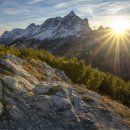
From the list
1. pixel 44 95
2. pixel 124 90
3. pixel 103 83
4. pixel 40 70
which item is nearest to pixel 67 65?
pixel 103 83

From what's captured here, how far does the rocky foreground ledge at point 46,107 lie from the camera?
1174 inches

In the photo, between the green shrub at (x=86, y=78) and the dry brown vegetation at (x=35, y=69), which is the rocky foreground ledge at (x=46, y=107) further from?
the green shrub at (x=86, y=78)

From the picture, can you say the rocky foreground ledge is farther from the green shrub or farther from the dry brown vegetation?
the green shrub

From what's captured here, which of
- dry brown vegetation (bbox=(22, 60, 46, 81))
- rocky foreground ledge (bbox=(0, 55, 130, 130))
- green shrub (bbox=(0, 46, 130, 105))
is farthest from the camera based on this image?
green shrub (bbox=(0, 46, 130, 105))

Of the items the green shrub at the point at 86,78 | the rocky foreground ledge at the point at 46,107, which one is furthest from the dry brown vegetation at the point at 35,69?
the green shrub at the point at 86,78

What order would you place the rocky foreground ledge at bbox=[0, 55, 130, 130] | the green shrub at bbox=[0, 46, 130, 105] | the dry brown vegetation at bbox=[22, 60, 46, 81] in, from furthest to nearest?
1. the green shrub at bbox=[0, 46, 130, 105]
2. the dry brown vegetation at bbox=[22, 60, 46, 81]
3. the rocky foreground ledge at bbox=[0, 55, 130, 130]

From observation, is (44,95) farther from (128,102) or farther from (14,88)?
(128,102)

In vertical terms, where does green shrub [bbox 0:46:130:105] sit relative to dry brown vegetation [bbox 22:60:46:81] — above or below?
below

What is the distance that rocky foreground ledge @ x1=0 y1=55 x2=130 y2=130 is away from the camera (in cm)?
2981

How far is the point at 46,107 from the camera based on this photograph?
32.0 meters

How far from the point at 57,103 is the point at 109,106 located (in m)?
8.65

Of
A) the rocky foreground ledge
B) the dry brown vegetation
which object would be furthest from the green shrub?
the rocky foreground ledge

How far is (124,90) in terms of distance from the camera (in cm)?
6222

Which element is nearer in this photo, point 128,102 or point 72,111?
point 72,111
